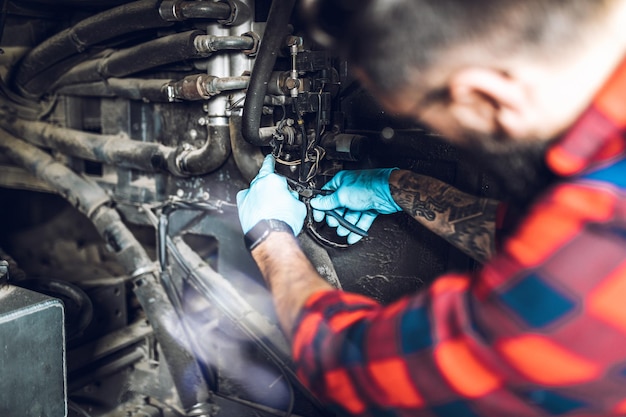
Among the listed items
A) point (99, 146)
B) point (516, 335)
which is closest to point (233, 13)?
point (99, 146)

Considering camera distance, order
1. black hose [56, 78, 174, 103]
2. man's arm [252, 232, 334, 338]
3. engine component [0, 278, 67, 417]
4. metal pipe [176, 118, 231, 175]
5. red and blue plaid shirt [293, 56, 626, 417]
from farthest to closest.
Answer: black hose [56, 78, 174, 103] < metal pipe [176, 118, 231, 175] < engine component [0, 278, 67, 417] < man's arm [252, 232, 334, 338] < red and blue plaid shirt [293, 56, 626, 417]

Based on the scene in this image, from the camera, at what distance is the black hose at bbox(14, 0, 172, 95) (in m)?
1.59

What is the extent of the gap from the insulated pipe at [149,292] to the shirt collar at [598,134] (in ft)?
4.84

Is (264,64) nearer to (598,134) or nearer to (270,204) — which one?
(270,204)

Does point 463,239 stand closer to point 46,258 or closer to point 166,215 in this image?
point 166,215

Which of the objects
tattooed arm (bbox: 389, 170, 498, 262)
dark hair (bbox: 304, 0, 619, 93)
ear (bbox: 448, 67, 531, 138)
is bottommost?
tattooed arm (bbox: 389, 170, 498, 262)

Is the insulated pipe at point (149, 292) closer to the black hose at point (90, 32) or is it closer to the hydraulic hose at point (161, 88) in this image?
the hydraulic hose at point (161, 88)

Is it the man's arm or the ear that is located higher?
the ear

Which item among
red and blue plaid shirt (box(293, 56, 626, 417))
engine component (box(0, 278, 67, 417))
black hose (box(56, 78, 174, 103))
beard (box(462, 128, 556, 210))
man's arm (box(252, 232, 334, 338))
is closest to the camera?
red and blue plaid shirt (box(293, 56, 626, 417))

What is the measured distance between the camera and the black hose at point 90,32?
1595 millimetres

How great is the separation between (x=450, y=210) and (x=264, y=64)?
1.84ft

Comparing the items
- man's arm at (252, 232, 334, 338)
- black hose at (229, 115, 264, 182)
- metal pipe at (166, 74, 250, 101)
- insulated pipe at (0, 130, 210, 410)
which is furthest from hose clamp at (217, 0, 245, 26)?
insulated pipe at (0, 130, 210, 410)

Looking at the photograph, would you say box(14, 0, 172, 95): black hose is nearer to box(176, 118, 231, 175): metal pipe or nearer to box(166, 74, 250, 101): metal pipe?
box(166, 74, 250, 101): metal pipe

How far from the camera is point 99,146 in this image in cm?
195
